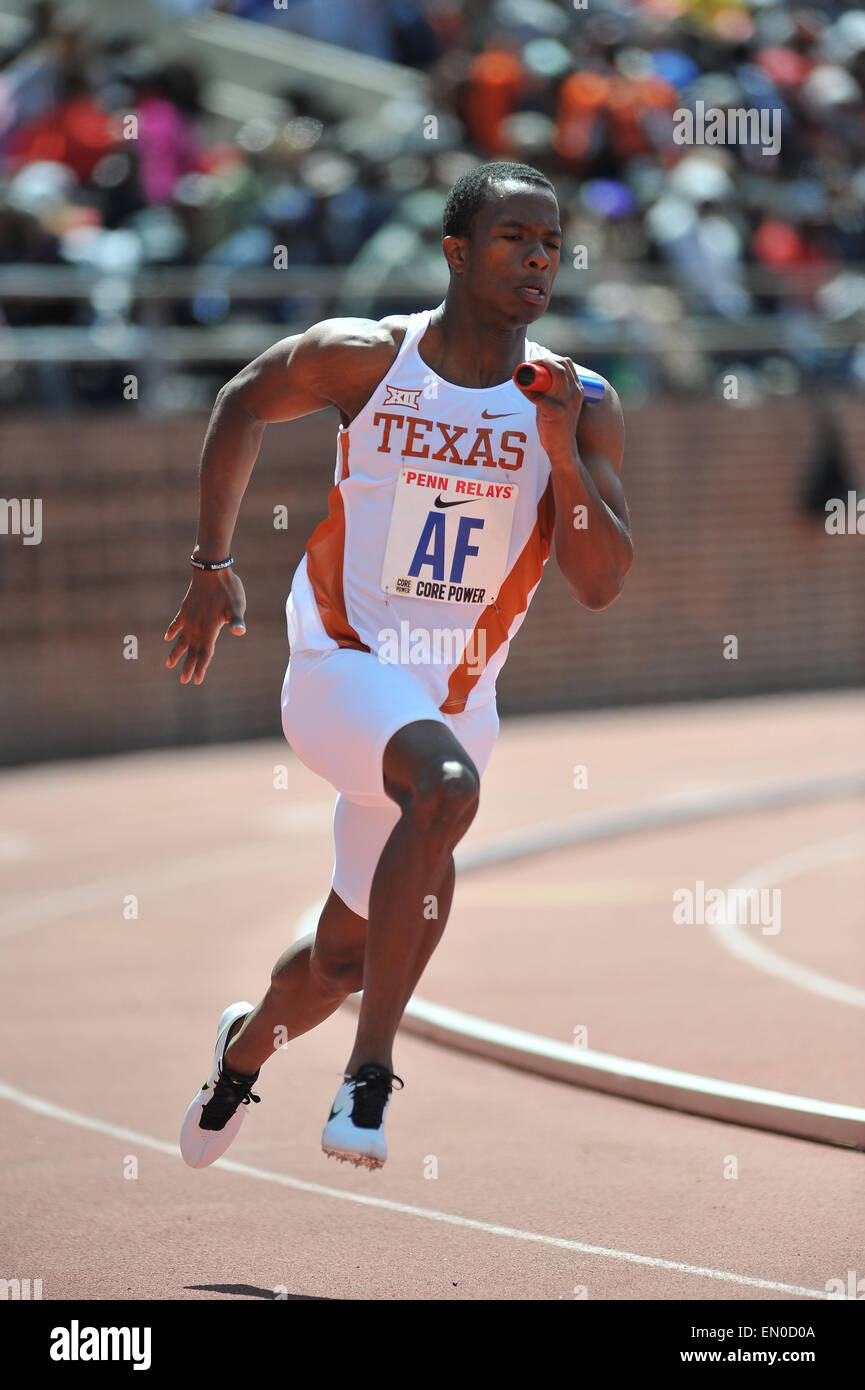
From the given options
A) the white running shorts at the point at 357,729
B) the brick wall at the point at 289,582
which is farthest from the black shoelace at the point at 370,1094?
the brick wall at the point at 289,582

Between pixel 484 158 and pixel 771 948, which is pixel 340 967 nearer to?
pixel 771 948

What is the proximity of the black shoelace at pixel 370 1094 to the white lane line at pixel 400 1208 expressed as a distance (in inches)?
37.7

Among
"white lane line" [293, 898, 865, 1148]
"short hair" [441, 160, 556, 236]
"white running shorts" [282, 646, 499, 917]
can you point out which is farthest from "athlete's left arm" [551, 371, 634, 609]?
"white lane line" [293, 898, 865, 1148]

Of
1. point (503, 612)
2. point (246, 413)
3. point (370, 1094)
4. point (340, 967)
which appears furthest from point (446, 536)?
point (370, 1094)

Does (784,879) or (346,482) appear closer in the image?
(346,482)

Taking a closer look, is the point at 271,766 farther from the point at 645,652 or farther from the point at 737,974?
the point at 737,974

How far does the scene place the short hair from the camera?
5.15 m

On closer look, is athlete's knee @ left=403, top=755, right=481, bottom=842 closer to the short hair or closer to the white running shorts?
the white running shorts

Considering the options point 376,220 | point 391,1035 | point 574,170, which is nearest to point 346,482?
point 391,1035

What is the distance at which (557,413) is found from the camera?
4.86 m

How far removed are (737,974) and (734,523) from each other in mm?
10955

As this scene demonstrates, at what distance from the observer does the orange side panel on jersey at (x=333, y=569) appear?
528cm

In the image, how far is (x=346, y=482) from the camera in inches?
210

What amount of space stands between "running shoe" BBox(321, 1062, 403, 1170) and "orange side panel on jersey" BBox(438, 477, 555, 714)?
1.00m
